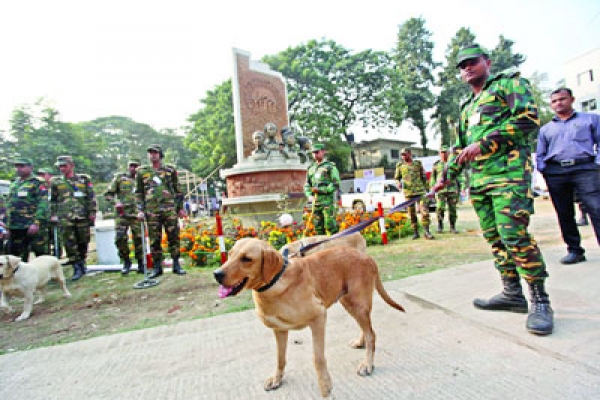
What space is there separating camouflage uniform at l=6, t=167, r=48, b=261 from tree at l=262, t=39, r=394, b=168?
19471mm

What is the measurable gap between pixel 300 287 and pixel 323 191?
13.5ft

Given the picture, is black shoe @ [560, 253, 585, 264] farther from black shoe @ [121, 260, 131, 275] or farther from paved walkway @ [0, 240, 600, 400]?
black shoe @ [121, 260, 131, 275]

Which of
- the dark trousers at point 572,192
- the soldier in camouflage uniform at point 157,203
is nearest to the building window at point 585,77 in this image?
the dark trousers at point 572,192

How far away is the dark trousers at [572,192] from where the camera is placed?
3.50 metres

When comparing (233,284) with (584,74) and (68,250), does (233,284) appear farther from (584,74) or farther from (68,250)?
(584,74)

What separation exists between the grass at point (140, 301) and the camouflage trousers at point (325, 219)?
38.8 inches

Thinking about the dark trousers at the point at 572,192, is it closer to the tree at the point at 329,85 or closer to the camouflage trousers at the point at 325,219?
the camouflage trousers at the point at 325,219

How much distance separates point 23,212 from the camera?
214 inches

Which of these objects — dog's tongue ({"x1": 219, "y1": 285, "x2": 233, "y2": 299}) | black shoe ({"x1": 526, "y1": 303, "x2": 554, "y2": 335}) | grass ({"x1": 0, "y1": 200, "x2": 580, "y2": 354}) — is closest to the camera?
dog's tongue ({"x1": 219, "y1": 285, "x2": 233, "y2": 299})

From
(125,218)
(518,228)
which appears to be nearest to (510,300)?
(518,228)

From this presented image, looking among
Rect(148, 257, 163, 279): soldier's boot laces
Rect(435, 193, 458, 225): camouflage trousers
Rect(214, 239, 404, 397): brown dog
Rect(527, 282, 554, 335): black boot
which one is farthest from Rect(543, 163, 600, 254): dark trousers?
Rect(148, 257, 163, 279): soldier's boot laces

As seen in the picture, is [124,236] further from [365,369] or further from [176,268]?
[365,369]

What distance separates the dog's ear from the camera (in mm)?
1576

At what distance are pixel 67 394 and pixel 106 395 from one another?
28 centimetres
